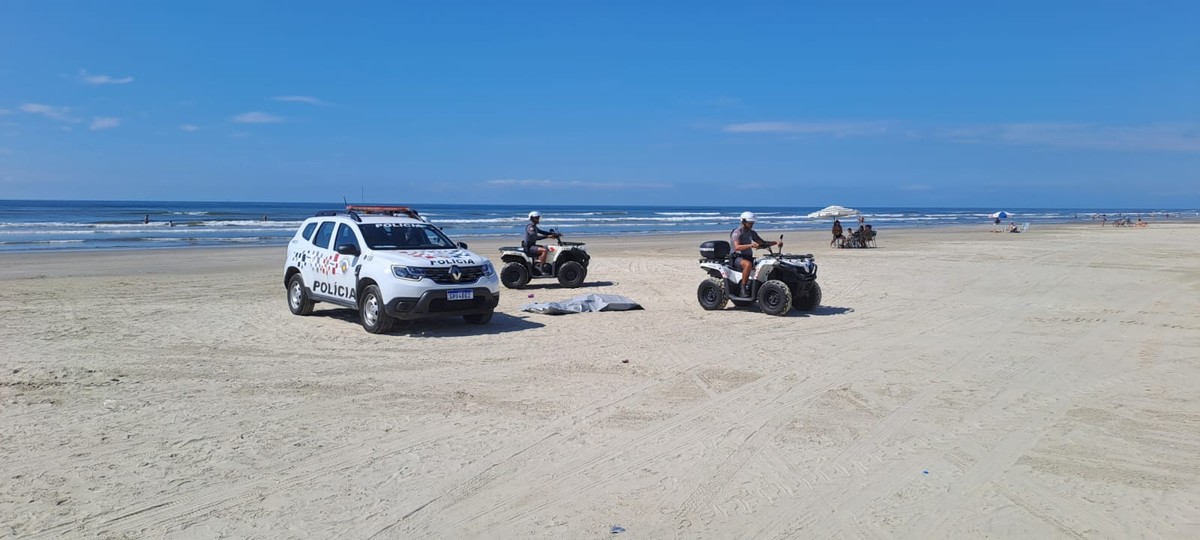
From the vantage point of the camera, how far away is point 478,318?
11.4 metres

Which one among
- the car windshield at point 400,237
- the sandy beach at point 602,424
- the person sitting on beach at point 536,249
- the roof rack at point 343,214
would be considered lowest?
the sandy beach at point 602,424

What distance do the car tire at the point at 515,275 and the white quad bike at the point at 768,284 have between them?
428 cm

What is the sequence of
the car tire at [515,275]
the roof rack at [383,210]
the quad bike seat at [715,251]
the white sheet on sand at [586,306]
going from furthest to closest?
1. the car tire at [515,275]
2. the quad bike seat at [715,251]
3. the white sheet on sand at [586,306]
4. the roof rack at [383,210]

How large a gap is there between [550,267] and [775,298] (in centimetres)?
553

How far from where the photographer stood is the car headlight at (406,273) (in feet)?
33.9

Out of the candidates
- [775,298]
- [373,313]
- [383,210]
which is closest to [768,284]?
[775,298]

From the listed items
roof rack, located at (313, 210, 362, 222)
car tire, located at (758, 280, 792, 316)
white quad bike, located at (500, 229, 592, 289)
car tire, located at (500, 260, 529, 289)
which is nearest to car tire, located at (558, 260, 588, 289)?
white quad bike, located at (500, 229, 592, 289)

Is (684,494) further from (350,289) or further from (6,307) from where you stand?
(6,307)

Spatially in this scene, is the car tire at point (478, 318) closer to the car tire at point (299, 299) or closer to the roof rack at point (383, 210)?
the roof rack at point (383, 210)

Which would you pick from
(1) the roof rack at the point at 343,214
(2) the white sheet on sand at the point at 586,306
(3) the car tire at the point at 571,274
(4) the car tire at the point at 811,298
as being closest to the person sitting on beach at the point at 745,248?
(4) the car tire at the point at 811,298

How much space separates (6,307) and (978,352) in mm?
13687

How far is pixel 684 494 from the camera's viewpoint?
16.5 feet

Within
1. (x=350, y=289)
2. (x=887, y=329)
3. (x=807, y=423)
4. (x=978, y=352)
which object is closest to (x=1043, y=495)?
(x=807, y=423)

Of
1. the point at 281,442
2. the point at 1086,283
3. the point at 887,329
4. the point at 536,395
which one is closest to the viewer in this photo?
the point at 281,442
